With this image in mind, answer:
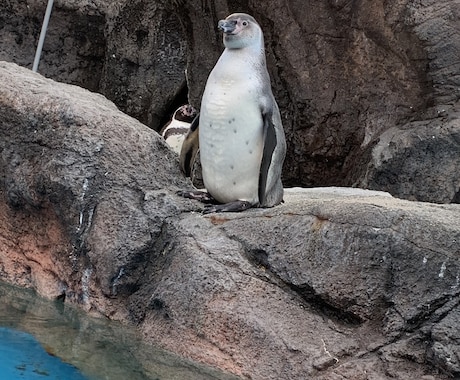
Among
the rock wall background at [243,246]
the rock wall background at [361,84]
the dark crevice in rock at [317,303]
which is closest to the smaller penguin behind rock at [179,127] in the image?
the rock wall background at [361,84]

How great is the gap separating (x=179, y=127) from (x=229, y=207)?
10.2 feet

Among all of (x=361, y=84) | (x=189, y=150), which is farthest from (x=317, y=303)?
(x=361, y=84)

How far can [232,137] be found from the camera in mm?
3828

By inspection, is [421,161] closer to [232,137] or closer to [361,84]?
[361,84]

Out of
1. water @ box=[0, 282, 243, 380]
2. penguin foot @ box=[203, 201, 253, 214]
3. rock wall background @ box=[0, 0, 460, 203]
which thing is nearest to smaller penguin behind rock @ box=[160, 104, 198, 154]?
rock wall background @ box=[0, 0, 460, 203]

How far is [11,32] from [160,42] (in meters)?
1.74

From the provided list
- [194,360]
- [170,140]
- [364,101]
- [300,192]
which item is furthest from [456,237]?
[170,140]

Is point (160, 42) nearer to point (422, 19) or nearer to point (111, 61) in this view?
point (111, 61)

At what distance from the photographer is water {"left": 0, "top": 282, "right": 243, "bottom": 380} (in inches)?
117

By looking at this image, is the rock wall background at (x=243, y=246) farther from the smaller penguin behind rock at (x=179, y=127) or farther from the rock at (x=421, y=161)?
the smaller penguin behind rock at (x=179, y=127)

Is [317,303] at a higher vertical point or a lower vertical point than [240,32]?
lower

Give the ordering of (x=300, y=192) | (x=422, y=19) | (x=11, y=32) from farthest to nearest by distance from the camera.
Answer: (x=11, y=32)
(x=422, y=19)
(x=300, y=192)

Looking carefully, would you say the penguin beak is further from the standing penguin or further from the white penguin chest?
the white penguin chest

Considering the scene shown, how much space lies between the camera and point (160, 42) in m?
9.30
